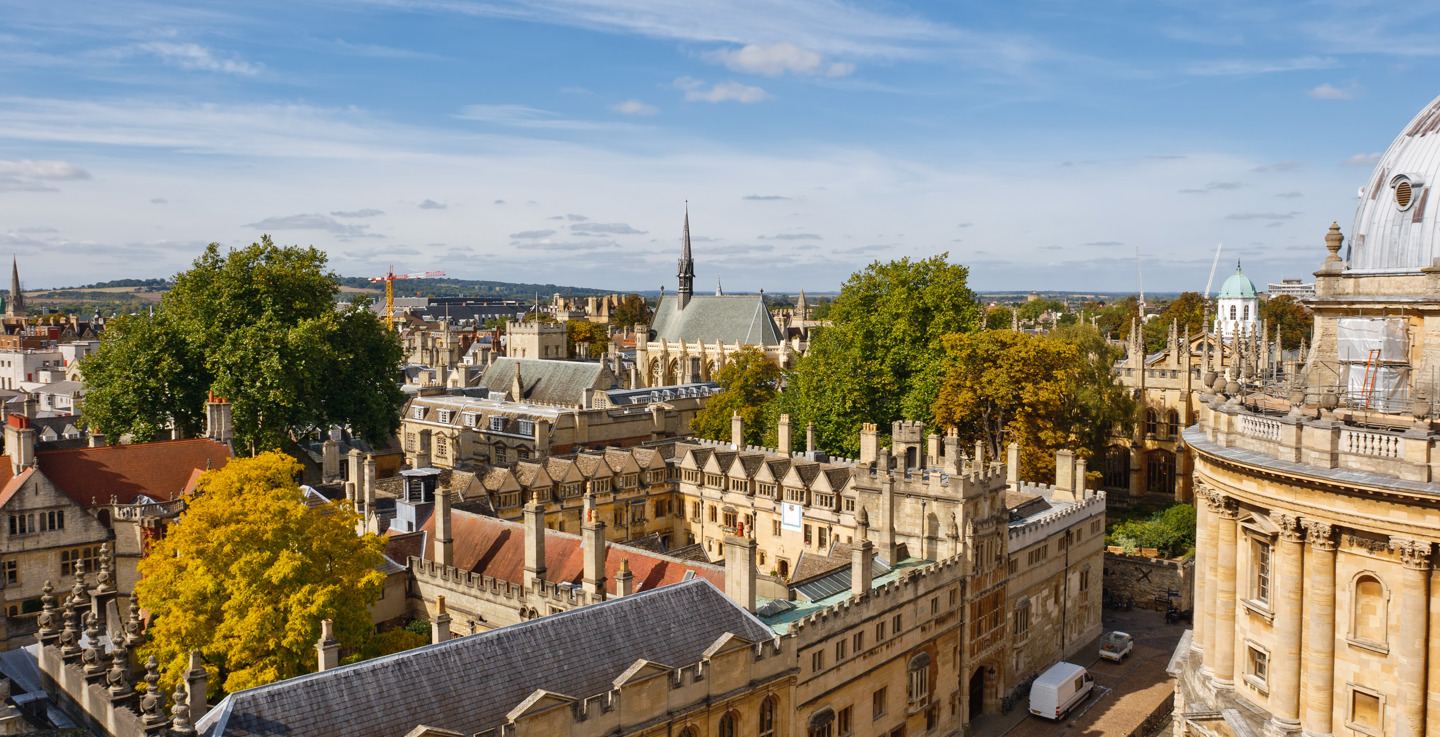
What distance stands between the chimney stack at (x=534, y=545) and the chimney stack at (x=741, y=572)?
6303mm

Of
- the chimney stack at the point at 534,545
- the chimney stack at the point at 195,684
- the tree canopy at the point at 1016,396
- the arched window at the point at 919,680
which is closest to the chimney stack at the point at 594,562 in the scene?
the chimney stack at the point at 534,545

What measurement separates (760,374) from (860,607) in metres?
37.3

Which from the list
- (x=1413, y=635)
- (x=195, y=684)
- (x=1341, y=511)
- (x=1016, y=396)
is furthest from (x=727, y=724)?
(x=1016, y=396)

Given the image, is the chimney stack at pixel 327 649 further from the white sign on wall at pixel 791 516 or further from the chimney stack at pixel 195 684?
the white sign on wall at pixel 791 516

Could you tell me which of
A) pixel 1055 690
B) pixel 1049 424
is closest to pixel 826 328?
pixel 1049 424

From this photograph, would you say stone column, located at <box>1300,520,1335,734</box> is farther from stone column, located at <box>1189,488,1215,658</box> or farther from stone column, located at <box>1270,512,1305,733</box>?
stone column, located at <box>1189,488,1215,658</box>

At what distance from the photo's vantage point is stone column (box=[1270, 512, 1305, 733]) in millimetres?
21109

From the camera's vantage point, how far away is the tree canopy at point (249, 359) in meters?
46.0

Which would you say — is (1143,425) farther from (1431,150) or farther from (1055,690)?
(1431,150)

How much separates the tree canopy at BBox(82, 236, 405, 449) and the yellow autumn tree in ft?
67.7

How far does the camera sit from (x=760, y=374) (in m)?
65.4

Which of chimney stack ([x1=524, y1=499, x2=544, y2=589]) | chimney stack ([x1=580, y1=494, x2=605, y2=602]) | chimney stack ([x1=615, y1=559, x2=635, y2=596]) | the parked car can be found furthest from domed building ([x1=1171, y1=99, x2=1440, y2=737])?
chimney stack ([x1=524, y1=499, x2=544, y2=589])

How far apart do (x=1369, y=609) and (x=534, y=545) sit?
2085 centimetres

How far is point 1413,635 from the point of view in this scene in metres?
19.3
